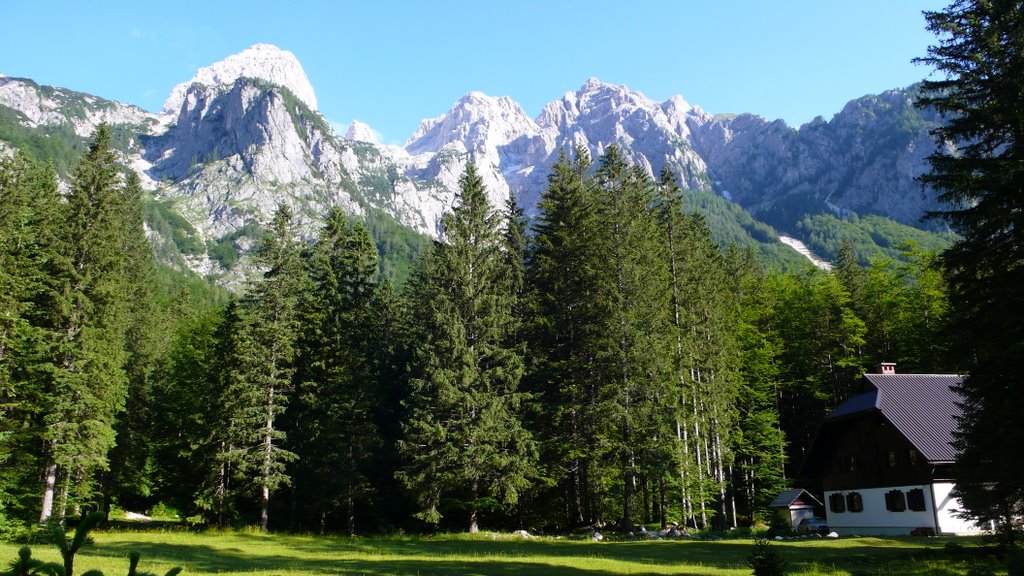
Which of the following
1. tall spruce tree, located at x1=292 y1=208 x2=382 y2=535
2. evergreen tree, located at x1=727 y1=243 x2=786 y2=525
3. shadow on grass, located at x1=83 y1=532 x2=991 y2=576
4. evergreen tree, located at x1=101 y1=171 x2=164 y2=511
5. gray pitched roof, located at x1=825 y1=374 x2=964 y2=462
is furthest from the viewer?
evergreen tree, located at x1=727 y1=243 x2=786 y2=525

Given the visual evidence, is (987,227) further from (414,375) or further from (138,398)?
(138,398)

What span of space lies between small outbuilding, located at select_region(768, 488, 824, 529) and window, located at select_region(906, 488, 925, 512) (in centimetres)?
1024

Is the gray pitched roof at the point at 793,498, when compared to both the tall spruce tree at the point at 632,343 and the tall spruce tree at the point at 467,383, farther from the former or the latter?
the tall spruce tree at the point at 467,383

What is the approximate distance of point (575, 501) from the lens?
38812 millimetres

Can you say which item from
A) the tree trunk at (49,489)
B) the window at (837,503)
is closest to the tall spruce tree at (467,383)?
the tree trunk at (49,489)

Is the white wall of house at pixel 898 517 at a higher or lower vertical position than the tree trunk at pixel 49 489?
lower

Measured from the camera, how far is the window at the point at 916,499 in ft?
113

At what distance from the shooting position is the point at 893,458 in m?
36.6

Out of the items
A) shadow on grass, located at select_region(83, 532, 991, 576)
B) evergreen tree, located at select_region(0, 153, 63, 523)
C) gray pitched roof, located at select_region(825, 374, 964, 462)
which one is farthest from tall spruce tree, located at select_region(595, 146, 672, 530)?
evergreen tree, located at select_region(0, 153, 63, 523)

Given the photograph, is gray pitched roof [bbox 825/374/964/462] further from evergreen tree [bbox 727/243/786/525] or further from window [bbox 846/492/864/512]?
evergreen tree [bbox 727/243/786/525]

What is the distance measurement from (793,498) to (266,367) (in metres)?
36.8

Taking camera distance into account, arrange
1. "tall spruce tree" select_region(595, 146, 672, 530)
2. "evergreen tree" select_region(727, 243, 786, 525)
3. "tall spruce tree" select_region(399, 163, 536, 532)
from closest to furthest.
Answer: "tall spruce tree" select_region(595, 146, 672, 530)
"tall spruce tree" select_region(399, 163, 536, 532)
"evergreen tree" select_region(727, 243, 786, 525)

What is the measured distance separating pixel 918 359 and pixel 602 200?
30291 millimetres

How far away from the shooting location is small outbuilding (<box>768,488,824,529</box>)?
45125mm
